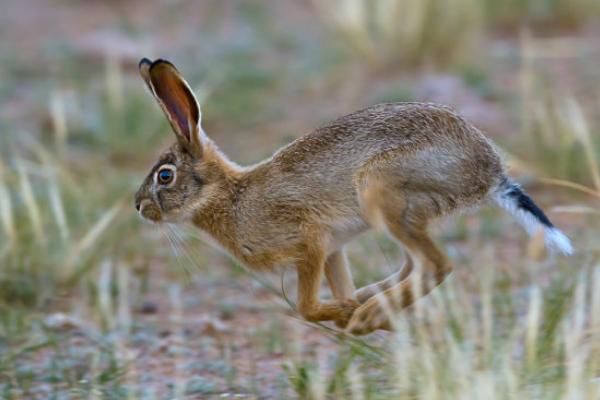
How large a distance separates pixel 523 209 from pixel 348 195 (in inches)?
22.7

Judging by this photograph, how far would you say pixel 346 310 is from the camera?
4363 millimetres

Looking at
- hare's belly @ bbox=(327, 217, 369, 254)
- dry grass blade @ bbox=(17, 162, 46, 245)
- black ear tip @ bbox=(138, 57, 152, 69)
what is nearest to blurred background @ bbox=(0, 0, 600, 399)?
dry grass blade @ bbox=(17, 162, 46, 245)

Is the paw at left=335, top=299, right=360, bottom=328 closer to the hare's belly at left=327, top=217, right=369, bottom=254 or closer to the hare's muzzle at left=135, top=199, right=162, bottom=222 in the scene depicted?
the hare's belly at left=327, top=217, right=369, bottom=254

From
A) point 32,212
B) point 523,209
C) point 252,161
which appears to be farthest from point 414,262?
point 252,161

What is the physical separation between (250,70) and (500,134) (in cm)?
206

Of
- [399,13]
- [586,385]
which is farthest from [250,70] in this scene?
[586,385]

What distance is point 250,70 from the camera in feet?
28.8

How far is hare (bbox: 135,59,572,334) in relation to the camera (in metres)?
4.25

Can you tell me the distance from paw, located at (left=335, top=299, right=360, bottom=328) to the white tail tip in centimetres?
66

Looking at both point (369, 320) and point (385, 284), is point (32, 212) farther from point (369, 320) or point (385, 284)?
point (369, 320)

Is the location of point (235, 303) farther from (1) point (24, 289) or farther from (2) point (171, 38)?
(2) point (171, 38)

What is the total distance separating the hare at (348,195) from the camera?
4250 millimetres

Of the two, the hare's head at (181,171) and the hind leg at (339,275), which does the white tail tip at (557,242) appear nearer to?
the hind leg at (339,275)

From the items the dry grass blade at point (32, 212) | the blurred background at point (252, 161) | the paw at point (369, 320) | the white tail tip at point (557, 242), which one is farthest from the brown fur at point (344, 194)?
the dry grass blade at point (32, 212)
